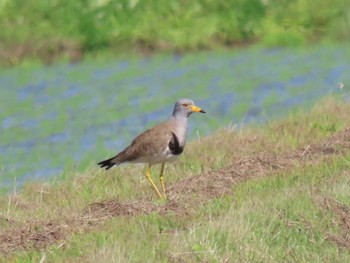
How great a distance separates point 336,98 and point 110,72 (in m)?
11.0

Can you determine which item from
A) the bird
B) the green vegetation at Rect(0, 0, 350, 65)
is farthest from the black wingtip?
the green vegetation at Rect(0, 0, 350, 65)

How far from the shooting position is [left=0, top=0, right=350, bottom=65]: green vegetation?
27656 mm

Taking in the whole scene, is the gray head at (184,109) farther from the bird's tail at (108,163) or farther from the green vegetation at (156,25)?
the green vegetation at (156,25)

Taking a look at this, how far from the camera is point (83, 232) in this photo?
8977mm

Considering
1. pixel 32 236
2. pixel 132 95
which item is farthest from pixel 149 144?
pixel 132 95

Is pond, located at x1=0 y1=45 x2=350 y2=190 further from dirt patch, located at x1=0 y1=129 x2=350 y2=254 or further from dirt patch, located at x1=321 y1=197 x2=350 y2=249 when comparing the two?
dirt patch, located at x1=321 y1=197 x2=350 y2=249

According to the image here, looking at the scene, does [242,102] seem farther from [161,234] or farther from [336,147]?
[161,234]

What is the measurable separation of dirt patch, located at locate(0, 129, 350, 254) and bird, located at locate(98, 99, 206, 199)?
0.30 m

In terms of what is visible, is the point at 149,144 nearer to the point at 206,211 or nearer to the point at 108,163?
the point at 108,163

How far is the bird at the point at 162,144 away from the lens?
11.4 metres

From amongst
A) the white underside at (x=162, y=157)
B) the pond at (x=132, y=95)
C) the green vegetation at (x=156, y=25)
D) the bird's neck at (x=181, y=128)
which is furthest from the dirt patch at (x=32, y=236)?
the green vegetation at (x=156, y=25)

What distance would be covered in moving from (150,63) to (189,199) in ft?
55.7

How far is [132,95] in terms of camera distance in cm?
2386

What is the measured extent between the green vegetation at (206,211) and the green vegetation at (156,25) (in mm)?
14501
